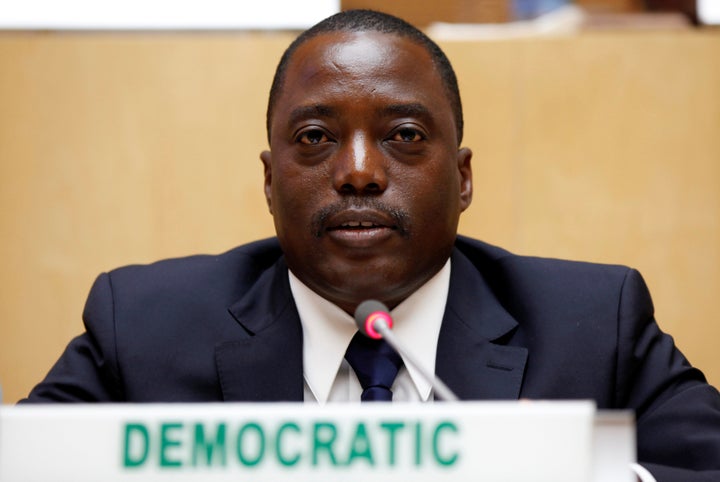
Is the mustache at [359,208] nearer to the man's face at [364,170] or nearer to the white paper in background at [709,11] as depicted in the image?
the man's face at [364,170]

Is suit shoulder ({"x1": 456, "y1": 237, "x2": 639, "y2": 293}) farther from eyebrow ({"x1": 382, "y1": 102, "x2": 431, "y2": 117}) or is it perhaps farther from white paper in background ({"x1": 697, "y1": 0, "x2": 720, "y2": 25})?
white paper in background ({"x1": 697, "y1": 0, "x2": 720, "y2": 25})

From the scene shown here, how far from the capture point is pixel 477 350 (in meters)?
1.57

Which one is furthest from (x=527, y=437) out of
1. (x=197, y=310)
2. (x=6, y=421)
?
(x=197, y=310)

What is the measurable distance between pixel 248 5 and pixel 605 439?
5.42ft

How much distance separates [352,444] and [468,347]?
25.9 inches

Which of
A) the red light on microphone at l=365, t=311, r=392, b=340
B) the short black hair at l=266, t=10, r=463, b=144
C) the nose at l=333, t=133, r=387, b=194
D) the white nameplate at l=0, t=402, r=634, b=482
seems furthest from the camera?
the short black hair at l=266, t=10, r=463, b=144

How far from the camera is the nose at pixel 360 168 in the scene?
145 cm

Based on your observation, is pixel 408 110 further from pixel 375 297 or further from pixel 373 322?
pixel 373 322

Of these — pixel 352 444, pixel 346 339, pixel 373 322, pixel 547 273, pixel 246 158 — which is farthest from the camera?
pixel 246 158

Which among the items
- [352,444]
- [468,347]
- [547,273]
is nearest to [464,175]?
[547,273]

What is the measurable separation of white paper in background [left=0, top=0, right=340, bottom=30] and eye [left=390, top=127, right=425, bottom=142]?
35.8 inches

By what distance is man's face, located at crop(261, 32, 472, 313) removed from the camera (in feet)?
4.83

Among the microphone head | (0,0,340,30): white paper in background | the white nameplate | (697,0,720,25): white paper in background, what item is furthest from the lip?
(697,0,720,25): white paper in background

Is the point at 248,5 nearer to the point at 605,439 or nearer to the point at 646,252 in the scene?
the point at 646,252
